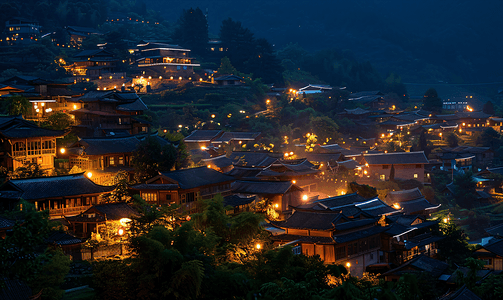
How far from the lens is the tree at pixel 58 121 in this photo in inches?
1361

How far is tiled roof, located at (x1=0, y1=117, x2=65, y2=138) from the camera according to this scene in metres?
27.5

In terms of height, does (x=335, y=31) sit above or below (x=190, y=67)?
above

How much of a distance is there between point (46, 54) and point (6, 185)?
40054 millimetres

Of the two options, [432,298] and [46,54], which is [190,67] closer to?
[46,54]

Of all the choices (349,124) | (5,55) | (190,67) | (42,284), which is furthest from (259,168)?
(5,55)

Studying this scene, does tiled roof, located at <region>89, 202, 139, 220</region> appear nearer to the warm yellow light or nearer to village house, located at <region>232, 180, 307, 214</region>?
the warm yellow light

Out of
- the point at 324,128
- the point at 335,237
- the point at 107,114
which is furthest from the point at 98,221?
the point at 324,128

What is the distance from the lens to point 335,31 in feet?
418

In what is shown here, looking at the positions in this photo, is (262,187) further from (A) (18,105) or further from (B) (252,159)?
(A) (18,105)

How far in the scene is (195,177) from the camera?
29.8 m

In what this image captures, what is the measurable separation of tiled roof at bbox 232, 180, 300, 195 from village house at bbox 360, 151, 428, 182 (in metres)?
17.7

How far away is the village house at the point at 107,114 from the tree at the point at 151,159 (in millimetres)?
7915

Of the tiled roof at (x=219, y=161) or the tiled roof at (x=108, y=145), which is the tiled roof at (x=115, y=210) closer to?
the tiled roof at (x=108, y=145)

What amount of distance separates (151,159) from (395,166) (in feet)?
89.1
